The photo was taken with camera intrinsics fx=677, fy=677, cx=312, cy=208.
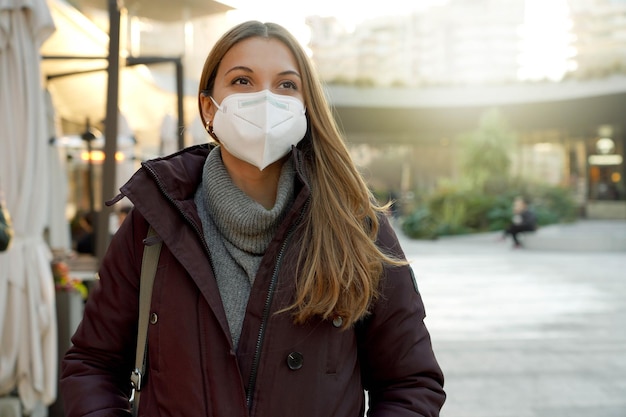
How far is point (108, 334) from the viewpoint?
5.17 feet

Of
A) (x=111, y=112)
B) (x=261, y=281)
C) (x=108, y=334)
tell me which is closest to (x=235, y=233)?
(x=261, y=281)

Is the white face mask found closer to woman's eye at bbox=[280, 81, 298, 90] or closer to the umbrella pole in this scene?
woman's eye at bbox=[280, 81, 298, 90]

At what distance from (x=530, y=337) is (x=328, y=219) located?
654 centimetres

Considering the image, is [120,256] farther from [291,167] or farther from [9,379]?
[9,379]

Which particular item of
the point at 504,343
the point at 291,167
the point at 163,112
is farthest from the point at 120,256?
the point at 163,112

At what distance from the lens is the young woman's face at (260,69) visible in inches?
64.9

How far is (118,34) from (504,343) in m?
5.01

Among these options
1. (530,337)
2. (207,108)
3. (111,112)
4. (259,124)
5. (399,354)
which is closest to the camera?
(399,354)

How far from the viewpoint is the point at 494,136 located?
31.5 metres

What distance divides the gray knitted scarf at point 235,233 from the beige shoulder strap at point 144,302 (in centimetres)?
13

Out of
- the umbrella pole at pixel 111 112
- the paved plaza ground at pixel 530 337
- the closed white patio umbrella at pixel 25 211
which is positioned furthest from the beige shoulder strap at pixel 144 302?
the paved plaza ground at pixel 530 337

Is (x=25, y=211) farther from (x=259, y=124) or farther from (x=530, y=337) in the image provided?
(x=530, y=337)

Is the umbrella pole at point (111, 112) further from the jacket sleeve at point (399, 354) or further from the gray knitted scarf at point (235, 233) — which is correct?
the jacket sleeve at point (399, 354)

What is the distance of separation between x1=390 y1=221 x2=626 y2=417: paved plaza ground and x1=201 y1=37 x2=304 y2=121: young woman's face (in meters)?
3.95
